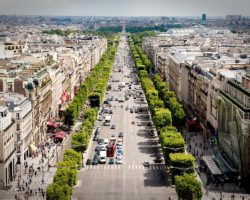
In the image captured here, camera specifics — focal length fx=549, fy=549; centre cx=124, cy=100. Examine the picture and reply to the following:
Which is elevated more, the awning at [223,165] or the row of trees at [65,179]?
the row of trees at [65,179]

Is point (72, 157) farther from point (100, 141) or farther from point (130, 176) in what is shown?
point (100, 141)

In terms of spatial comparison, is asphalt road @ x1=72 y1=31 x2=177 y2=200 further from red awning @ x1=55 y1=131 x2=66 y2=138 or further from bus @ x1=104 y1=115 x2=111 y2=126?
bus @ x1=104 y1=115 x2=111 y2=126

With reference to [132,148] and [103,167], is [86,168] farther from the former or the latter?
[132,148]

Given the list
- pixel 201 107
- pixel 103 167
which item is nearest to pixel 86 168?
pixel 103 167

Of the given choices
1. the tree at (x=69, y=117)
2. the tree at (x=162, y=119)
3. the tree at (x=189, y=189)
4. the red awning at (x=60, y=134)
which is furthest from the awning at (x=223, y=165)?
the tree at (x=69, y=117)

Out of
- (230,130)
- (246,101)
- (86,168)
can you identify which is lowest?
(86,168)

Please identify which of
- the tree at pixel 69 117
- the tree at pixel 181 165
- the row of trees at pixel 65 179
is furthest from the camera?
the tree at pixel 69 117

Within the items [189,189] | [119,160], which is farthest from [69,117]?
[189,189]

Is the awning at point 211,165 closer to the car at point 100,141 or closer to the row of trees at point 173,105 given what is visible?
the car at point 100,141
